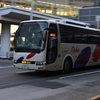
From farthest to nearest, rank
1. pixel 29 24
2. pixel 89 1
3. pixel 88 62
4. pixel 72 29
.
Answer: pixel 89 1 < pixel 88 62 < pixel 72 29 < pixel 29 24

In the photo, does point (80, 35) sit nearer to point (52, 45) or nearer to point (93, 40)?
point (93, 40)

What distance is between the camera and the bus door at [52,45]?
1102 cm

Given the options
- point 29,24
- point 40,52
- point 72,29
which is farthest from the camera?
point 72,29

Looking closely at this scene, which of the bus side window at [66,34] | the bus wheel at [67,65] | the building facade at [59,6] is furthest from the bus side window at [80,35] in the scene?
the building facade at [59,6]

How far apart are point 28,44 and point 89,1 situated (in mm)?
37268

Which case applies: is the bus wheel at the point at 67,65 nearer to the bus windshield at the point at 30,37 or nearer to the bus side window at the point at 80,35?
the bus side window at the point at 80,35

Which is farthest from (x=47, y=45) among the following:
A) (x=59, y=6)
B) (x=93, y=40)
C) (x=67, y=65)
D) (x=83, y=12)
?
(x=59, y=6)

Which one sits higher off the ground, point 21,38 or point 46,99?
point 21,38

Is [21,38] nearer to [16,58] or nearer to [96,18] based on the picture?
[16,58]

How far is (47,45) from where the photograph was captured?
1089cm

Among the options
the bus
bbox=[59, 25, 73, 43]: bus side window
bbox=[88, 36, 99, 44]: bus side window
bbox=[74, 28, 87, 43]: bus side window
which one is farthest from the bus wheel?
bbox=[88, 36, 99, 44]: bus side window

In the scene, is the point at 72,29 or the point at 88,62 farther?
the point at 88,62

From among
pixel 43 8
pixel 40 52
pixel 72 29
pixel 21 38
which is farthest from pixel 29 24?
pixel 43 8

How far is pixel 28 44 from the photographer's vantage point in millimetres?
11055
